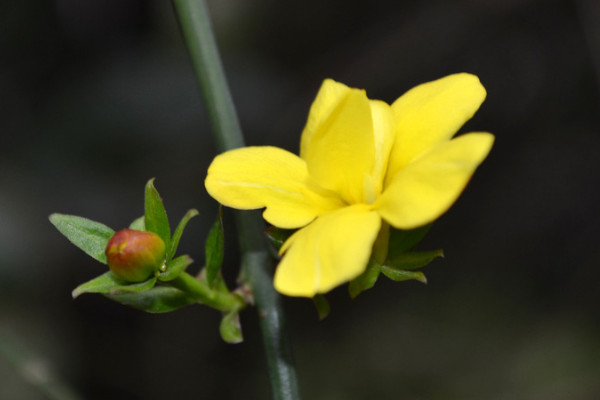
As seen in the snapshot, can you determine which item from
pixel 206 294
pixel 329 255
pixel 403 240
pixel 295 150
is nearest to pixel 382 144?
pixel 403 240

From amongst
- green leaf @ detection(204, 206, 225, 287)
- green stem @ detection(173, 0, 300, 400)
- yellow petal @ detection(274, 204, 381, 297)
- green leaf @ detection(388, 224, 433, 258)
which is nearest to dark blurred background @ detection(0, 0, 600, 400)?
green stem @ detection(173, 0, 300, 400)

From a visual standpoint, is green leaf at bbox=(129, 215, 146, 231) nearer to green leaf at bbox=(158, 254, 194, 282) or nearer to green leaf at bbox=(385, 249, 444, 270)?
green leaf at bbox=(158, 254, 194, 282)

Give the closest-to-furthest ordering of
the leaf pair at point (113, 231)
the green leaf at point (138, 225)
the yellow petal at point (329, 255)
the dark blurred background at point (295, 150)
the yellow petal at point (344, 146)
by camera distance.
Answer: the yellow petal at point (329, 255) < the yellow petal at point (344, 146) < the leaf pair at point (113, 231) < the green leaf at point (138, 225) < the dark blurred background at point (295, 150)

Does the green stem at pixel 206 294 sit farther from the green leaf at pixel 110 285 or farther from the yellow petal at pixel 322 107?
the yellow petal at pixel 322 107

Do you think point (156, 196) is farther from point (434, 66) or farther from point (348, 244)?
point (434, 66)

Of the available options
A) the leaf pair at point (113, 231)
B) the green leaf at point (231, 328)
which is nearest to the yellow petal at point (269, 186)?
the leaf pair at point (113, 231)

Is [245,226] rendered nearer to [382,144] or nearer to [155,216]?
[155,216]
